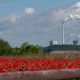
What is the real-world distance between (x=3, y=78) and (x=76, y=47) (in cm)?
8200

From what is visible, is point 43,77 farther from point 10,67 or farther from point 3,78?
point 10,67

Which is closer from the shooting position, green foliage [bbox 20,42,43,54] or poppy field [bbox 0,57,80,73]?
poppy field [bbox 0,57,80,73]

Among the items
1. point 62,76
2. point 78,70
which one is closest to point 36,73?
point 62,76

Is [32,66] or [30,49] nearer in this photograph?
[32,66]

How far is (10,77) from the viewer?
23.6ft

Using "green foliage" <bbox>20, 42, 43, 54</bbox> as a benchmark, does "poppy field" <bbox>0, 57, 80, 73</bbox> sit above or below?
below

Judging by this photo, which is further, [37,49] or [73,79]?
[37,49]

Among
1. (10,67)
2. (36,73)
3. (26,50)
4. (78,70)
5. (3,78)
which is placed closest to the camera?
(3,78)

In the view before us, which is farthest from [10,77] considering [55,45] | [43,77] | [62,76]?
[55,45]

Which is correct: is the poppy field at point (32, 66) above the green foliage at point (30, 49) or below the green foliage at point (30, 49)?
below

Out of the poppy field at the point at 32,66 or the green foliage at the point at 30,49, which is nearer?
the poppy field at the point at 32,66

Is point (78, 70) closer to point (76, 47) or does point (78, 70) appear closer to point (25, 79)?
point (25, 79)

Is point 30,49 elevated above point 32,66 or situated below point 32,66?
above

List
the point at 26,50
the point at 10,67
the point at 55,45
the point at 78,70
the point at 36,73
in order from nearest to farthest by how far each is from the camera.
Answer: the point at 36,73 < the point at 78,70 < the point at 10,67 < the point at 26,50 < the point at 55,45
